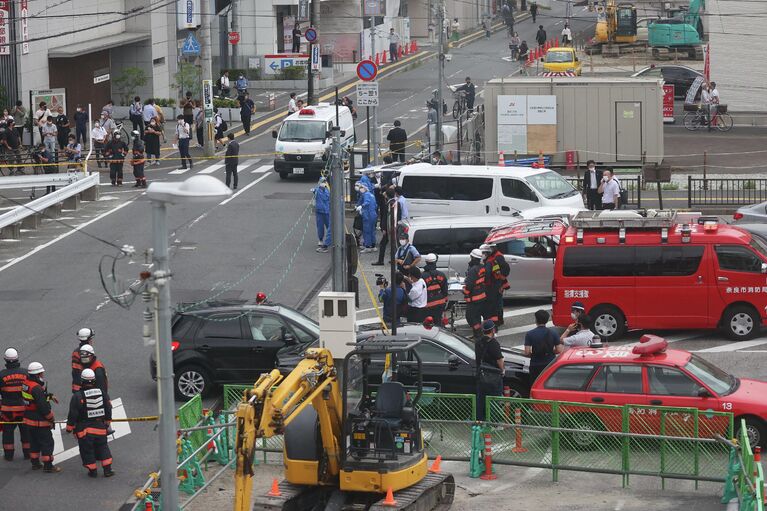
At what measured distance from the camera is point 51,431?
58.1ft

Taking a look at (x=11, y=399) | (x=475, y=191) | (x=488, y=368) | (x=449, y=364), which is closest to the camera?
(x=11, y=399)

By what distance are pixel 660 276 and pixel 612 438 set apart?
664 cm

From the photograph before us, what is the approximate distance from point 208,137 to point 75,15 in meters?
8.74

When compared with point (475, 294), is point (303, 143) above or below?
above

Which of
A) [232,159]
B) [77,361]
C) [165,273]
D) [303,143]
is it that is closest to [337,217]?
[77,361]

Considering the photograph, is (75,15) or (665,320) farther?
(75,15)

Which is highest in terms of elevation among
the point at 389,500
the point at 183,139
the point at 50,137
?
the point at 50,137

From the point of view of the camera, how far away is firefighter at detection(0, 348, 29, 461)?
17656 mm

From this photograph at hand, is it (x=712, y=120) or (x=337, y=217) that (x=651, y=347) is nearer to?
(x=337, y=217)

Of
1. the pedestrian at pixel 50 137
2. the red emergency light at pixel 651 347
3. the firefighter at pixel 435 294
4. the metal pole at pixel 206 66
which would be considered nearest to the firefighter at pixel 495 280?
the firefighter at pixel 435 294

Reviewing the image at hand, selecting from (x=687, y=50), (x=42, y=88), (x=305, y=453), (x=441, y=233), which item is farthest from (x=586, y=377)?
(x=687, y=50)

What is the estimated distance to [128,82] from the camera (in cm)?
5184

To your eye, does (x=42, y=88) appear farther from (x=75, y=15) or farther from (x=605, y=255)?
(x=605, y=255)

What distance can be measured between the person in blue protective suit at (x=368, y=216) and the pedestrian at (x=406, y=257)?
4.15 meters
